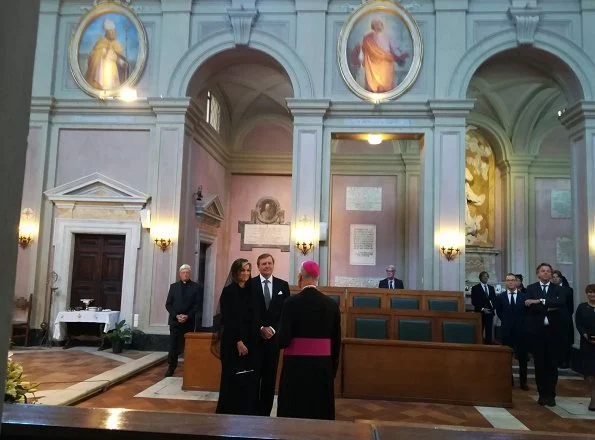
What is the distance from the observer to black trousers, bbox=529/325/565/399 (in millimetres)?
6105

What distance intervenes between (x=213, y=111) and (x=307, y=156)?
4.28 metres

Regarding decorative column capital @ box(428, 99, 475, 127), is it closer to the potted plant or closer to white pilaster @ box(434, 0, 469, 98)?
white pilaster @ box(434, 0, 469, 98)

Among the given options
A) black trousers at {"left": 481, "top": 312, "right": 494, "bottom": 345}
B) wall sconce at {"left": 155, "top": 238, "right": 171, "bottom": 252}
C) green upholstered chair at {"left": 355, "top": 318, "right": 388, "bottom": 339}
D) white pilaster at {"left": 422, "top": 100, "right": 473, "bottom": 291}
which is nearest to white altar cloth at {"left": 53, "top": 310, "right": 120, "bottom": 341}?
wall sconce at {"left": 155, "top": 238, "right": 171, "bottom": 252}

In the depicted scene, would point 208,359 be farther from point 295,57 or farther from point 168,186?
point 295,57

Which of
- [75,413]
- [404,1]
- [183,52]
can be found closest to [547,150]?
[404,1]

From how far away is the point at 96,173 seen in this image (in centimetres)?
1020

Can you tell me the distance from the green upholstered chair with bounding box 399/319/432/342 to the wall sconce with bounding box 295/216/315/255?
3.11 m

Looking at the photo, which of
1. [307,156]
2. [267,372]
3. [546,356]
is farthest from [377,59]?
[267,372]

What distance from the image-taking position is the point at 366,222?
14.1 meters

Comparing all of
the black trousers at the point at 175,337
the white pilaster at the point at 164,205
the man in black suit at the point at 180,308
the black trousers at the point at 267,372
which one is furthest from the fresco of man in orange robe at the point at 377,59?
the black trousers at the point at 267,372

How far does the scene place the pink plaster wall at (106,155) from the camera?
10273 mm

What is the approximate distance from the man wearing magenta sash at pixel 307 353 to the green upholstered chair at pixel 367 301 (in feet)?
17.4

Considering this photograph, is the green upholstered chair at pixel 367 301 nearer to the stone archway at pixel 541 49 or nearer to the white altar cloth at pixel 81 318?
the stone archway at pixel 541 49

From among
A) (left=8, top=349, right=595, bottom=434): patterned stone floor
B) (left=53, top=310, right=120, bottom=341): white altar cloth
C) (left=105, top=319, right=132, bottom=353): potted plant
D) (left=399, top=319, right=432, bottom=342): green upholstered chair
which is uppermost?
(left=399, top=319, right=432, bottom=342): green upholstered chair
